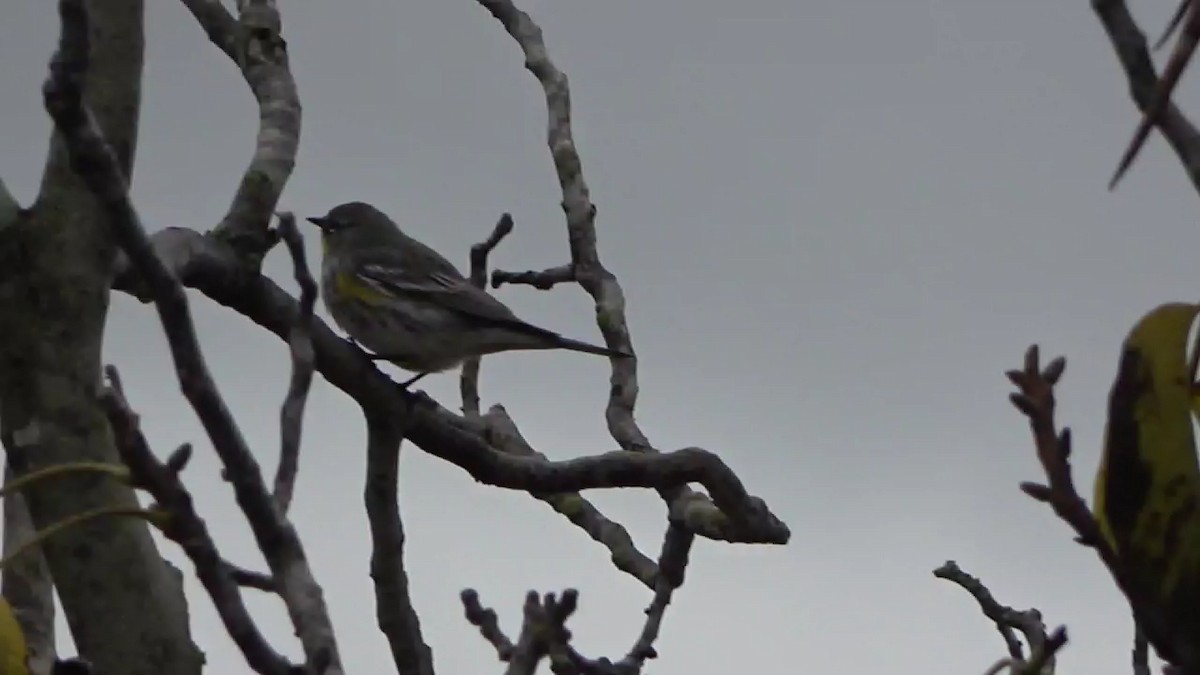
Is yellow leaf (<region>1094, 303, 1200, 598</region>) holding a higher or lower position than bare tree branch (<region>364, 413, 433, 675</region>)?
lower

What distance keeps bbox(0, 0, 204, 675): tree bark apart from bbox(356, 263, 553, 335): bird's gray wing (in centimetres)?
575

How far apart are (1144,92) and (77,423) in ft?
9.02

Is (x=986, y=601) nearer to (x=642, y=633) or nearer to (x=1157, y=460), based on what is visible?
(x=642, y=633)

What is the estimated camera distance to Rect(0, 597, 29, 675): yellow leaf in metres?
2.29

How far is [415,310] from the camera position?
10.7 m

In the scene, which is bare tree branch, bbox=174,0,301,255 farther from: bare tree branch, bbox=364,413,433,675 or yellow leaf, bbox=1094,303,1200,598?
yellow leaf, bbox=1094,303,1200,598

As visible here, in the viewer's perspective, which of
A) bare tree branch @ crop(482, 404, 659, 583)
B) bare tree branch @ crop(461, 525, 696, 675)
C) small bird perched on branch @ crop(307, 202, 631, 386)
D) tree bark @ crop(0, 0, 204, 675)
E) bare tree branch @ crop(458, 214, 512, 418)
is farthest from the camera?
small bird perched on branch @ crop(307, 202, 631, 386)

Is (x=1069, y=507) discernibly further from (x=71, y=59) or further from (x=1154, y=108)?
(x=71, y=59)

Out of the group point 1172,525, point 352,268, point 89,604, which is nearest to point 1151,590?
point 1172,525

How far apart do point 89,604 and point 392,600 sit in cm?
105

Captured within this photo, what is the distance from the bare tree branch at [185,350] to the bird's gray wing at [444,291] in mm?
7343

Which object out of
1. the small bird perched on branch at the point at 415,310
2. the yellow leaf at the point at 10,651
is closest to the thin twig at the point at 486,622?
the yellow leaf at the point at 10,651

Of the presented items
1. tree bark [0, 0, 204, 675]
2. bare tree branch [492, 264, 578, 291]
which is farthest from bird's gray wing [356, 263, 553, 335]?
tree bark [0, 0, 204, 675]

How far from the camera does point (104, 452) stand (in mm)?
3879
